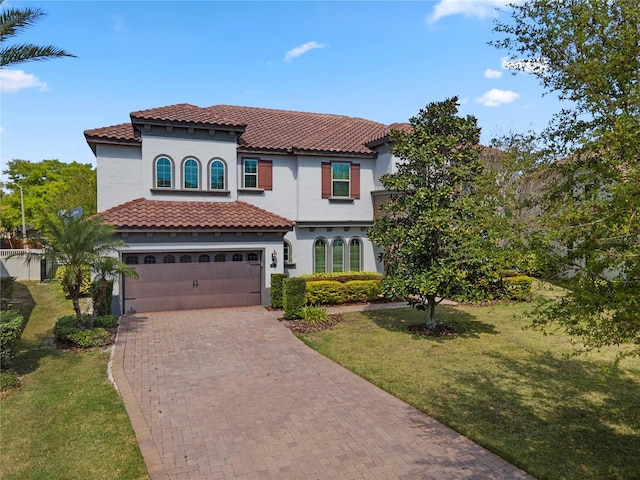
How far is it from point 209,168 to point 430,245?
1043cm

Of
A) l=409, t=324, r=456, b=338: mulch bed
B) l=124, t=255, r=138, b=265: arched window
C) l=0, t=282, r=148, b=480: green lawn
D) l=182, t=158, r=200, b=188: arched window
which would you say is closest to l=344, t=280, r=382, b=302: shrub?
l=409, t=324, r=456, b=338: mulch bed

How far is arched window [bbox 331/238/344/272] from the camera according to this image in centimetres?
2098

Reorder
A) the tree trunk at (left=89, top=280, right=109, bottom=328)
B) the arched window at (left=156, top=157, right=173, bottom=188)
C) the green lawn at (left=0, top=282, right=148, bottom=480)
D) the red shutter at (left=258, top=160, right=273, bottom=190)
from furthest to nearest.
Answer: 1. the red shutter at (left=258, top=160, right=273, bottom=190)
2. the arched window at (left=156, top=157, right=173, bottom=188)
3. the tree trunk at (left=89, top=280, right=109, bottom=328)
4. the green lawn at (left=0, top=282, right=148, bottom=480)

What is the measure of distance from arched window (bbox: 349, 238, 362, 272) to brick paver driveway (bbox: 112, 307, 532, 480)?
9.44 m

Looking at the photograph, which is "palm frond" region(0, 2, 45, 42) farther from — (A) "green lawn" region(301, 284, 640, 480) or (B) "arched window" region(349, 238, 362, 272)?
(B) "arched window" region(349, 238, 362, 272)

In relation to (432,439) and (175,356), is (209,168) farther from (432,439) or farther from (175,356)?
(432,439)

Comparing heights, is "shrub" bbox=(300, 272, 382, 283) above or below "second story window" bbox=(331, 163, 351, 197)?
below

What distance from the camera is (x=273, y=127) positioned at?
2230 cm

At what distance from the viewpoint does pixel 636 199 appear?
3924 millimetres

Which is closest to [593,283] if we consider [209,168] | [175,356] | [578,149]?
[578,149]

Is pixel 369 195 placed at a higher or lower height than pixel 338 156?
lower

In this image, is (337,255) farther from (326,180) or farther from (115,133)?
(115,133)

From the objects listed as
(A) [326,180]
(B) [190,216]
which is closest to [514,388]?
(B) [190,216]

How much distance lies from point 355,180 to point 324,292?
640 cm
